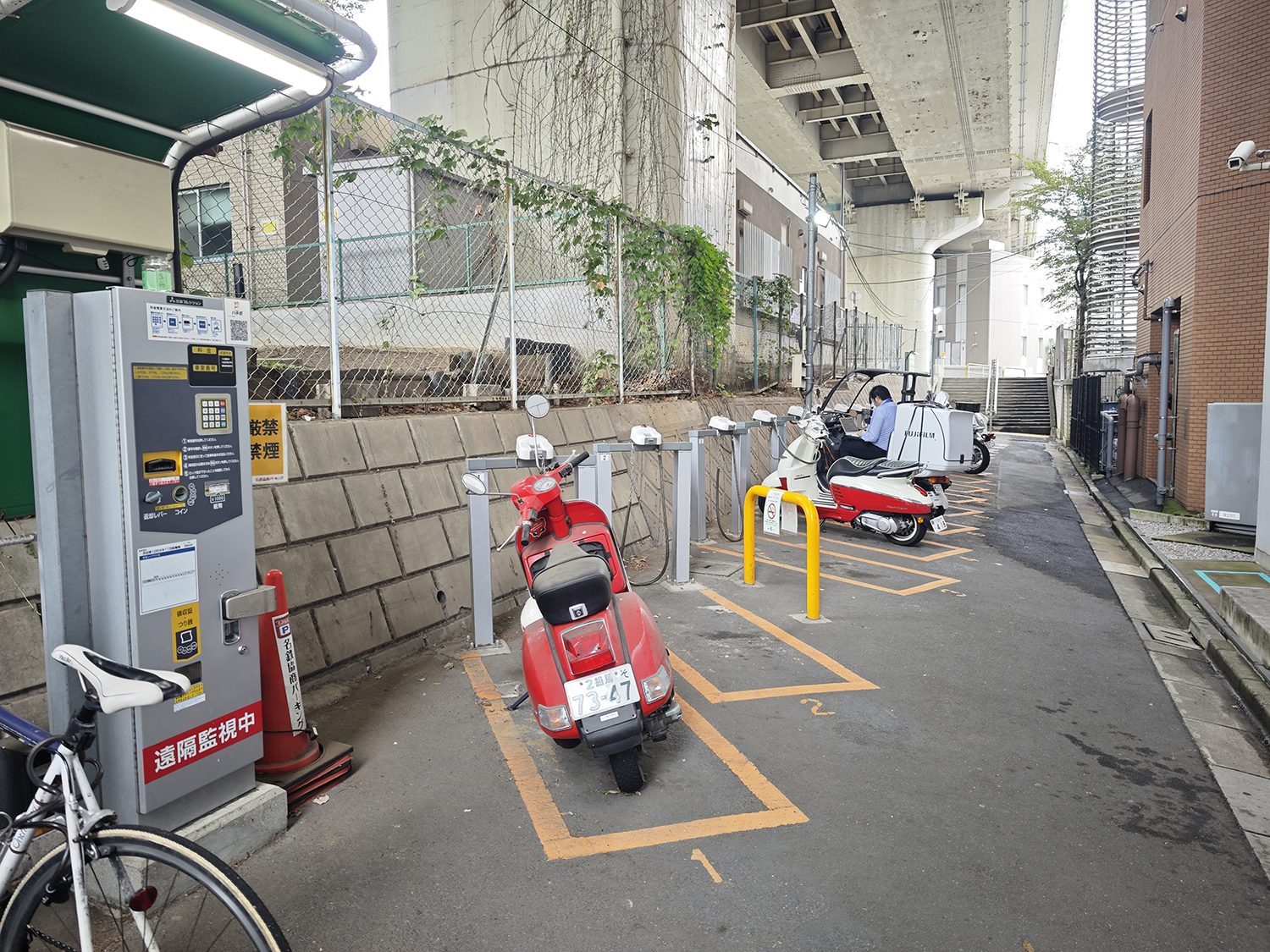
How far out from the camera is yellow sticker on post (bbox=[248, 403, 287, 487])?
3514 millimetres

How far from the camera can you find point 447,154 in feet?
19.0

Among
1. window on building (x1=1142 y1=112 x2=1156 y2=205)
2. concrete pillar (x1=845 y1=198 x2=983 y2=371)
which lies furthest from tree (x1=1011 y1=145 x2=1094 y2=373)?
window on building (x1=1142 y1=112 x2=1156 y2=205)

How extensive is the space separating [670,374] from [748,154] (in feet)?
33.6

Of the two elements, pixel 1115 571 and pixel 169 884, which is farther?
pixel 1115 571

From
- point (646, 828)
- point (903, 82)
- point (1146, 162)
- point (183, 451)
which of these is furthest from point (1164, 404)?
point (183, 451)

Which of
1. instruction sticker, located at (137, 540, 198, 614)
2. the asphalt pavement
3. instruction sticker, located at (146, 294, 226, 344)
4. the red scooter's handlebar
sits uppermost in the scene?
instruction sticker, located at (146, 294, 226, 344)

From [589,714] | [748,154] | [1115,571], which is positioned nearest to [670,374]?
[1115,571]

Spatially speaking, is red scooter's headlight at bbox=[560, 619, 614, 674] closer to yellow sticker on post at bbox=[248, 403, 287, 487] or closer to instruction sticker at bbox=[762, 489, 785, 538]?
yellow sticker on post at bbox=[248, 403, 287, 487]

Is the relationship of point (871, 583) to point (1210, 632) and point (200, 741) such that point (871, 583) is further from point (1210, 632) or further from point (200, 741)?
point (200, 741)

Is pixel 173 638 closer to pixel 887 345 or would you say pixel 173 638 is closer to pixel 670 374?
pixel 670 374

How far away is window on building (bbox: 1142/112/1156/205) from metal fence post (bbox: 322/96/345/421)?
1466 cm

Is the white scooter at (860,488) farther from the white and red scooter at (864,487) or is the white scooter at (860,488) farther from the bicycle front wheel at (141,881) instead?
the bicycle front wheel at (141,881)

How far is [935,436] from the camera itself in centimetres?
1078

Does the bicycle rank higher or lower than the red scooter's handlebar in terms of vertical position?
lower
